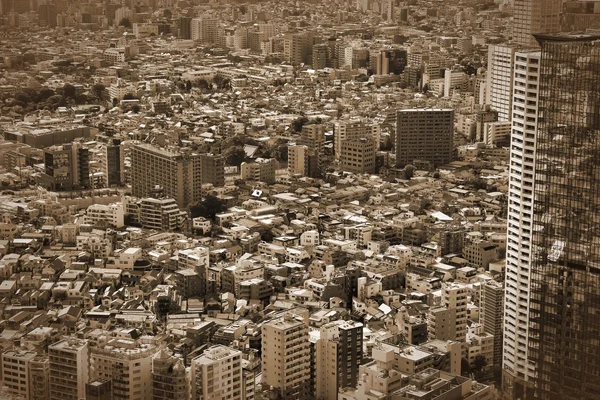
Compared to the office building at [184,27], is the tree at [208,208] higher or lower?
lower

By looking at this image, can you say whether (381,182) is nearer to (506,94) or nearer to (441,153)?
(441,153)

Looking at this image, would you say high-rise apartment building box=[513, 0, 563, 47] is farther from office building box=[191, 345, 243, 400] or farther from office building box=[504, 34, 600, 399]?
office building box=[191, 345, 243, 400]

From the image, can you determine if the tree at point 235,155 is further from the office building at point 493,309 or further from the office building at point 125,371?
the office building at point 125,371

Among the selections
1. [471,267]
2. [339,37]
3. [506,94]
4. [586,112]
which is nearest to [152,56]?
[339,37]

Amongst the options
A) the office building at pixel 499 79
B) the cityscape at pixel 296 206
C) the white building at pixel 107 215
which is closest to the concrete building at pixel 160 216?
the cityscape at pixel 296 206

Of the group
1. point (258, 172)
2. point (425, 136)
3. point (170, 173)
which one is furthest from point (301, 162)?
point (170, 173)

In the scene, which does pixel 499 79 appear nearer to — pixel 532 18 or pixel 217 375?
pixel 532 18
